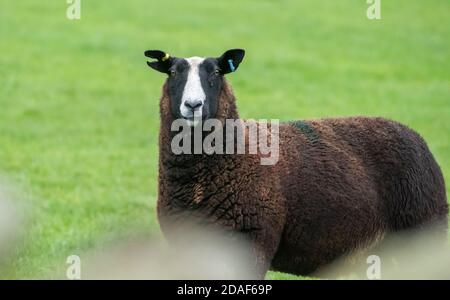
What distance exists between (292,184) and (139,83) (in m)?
18.4

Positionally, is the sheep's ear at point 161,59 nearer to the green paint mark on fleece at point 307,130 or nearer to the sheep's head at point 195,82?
the sheep's head at point 195,82

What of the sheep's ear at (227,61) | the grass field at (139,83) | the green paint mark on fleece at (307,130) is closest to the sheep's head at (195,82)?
the sheep's ear at (227,61)

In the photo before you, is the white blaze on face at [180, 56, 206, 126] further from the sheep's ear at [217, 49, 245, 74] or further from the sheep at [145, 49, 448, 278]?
the sheep's ear at [217, 49, 245, 74]

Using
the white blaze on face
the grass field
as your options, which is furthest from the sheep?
the grass field

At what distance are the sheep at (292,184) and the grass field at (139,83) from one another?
307cm

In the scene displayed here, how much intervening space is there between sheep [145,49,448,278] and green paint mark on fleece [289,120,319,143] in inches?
0.5

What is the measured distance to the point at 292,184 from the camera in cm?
846

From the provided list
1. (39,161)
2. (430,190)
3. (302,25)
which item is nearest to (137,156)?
(39,161)

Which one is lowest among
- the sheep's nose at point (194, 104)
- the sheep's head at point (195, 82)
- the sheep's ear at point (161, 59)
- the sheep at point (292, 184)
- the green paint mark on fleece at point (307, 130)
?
the sheep at point (292, 184)

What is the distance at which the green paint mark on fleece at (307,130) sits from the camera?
8914 mm

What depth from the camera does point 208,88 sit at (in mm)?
8250

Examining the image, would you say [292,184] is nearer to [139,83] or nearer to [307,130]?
[307,130]

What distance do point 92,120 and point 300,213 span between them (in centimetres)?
1476
